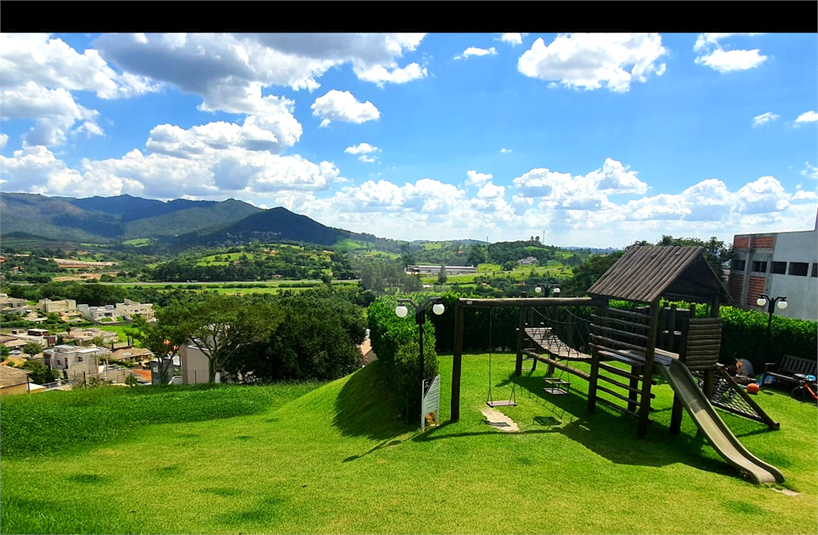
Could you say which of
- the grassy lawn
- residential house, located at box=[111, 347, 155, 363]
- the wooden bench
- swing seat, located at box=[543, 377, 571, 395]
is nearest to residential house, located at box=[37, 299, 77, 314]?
residential house, located at box=[111, 347, 155, 363]

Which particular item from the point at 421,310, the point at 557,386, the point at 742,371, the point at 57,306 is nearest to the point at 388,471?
the point at 421,310

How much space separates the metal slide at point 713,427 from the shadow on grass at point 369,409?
14.0ft

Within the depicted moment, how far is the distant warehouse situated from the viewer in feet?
34.4

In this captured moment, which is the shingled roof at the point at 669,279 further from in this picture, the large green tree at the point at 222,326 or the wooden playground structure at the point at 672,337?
the large green tree at the point at 222,326

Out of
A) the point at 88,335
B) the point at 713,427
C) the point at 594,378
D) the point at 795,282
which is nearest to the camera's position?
the point at 713,427

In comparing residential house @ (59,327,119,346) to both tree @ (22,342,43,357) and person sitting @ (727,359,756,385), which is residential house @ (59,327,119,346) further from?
person sitting @ (727,359,756,385)

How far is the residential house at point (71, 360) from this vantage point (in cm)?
3005

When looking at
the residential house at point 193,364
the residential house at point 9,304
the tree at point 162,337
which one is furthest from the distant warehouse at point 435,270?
Answer: the residential house at point 193,364

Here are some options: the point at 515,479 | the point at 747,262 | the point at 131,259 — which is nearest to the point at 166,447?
the point at 515,479

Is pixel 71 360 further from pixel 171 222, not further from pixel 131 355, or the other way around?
pixel 171 222

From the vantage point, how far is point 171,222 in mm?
56625

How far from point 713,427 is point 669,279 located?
221cm

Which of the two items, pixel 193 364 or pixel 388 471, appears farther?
pixel 193 364

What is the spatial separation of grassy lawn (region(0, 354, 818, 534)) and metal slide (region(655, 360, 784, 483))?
0.23m
